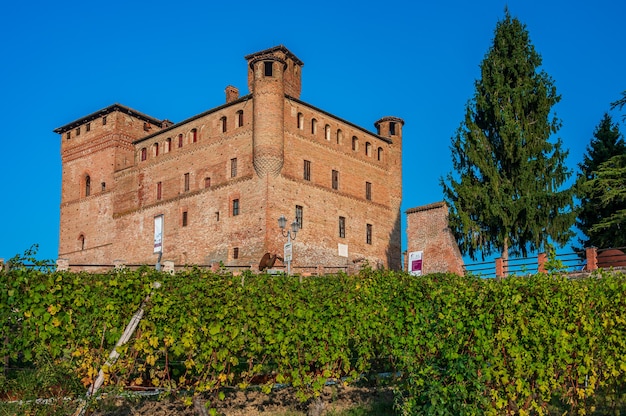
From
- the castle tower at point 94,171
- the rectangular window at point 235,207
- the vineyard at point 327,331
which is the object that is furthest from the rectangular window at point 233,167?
the vineyard at point 327,331

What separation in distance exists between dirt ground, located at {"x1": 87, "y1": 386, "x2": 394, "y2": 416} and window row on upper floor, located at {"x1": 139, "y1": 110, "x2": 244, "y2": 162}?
2665 cm

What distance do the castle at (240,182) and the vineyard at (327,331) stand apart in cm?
2374

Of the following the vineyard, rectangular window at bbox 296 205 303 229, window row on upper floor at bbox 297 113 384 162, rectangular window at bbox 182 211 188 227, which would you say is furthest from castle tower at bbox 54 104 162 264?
the vineyard

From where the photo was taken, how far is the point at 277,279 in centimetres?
959

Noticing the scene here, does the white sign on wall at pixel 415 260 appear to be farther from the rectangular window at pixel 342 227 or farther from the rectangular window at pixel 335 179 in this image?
the rectangular window at pixel 335 179

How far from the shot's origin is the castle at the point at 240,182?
34500 mm

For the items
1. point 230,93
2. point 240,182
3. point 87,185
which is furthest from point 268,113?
point 87,185

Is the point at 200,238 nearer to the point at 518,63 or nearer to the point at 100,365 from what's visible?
the point at 518,63

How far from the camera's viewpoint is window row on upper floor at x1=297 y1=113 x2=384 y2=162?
120 ft

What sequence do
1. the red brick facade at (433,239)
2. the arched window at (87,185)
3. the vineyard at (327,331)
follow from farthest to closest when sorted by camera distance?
the arched window at (87,185)
the red brick facade at (433,239)
the vineyard at (327,331)

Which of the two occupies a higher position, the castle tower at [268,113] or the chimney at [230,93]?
the chimney at [230,93]

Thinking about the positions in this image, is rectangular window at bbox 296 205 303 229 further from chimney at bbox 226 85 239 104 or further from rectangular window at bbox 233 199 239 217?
chimney at bbox 226 85 239 104

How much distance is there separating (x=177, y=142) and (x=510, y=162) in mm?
20242

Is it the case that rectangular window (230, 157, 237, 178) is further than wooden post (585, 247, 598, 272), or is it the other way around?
rectangular window (230, 157, 237, 178)
